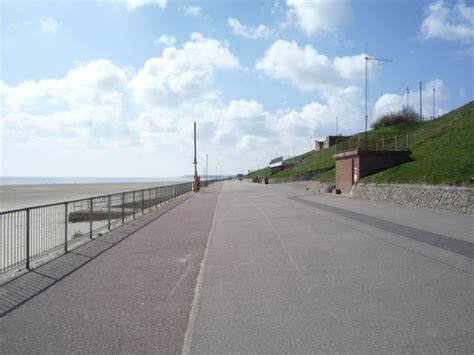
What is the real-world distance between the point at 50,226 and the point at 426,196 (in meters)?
16.3

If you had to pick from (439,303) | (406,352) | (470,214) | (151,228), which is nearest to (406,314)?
(439,303)

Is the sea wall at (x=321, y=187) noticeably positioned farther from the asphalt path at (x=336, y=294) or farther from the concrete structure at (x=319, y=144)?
the concrete structure at (x=319, y=144)

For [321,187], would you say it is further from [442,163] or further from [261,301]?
[261,301]

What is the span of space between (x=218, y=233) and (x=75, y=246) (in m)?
4.12

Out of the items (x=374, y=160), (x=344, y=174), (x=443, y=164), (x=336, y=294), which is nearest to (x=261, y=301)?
(x=336, y=294)

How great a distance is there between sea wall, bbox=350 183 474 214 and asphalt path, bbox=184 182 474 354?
6.08 m

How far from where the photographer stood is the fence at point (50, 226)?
7.91 m

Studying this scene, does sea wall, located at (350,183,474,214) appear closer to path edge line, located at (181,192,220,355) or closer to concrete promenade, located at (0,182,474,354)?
concrete promenade, located at (0,182,474,354)

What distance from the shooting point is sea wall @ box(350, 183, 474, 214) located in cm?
1700

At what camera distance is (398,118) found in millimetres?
91125

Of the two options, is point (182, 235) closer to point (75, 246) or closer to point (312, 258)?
point (75, 246)

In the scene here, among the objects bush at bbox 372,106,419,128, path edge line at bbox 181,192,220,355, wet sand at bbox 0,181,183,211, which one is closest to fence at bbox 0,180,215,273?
path edge line at bbox 181,192,220,355

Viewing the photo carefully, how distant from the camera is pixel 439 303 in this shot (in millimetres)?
5527

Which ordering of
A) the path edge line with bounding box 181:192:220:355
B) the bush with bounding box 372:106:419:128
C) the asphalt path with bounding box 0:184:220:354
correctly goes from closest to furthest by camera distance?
the path edge line with bounding box 181:192:220:355
the asphalt path with bounding box 0:184:220:354
the bush with bounding box 372:106:419:128
